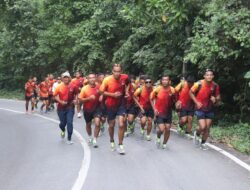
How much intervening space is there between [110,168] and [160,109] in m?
2.90

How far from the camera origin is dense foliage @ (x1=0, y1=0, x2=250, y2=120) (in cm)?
1457

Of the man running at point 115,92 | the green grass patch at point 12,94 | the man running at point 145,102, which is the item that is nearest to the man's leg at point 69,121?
the man running at point 115,92

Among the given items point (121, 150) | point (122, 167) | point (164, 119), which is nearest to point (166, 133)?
point (164, 119)

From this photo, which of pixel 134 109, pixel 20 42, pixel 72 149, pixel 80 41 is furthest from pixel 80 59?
pixel 72 149

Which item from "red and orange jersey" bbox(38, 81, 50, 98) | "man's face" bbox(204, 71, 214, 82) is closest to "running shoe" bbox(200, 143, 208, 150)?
"man's face" bbox(204, 71, 214, 82)

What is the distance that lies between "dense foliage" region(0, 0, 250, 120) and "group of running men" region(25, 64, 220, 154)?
1194mm

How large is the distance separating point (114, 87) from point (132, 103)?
3.71 meters

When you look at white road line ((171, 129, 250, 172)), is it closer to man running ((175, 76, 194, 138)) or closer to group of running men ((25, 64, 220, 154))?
group of running men ((25, 64, 220, 154))

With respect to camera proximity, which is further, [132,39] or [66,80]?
[132,39]

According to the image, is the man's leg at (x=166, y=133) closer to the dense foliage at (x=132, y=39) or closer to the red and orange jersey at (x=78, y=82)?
the dense foliage at (x=132, y=39)

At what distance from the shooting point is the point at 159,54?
67.4 feet

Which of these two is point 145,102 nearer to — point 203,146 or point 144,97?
point 144,97

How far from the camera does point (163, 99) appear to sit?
41.0 ft

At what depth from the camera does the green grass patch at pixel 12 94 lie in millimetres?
38250
